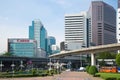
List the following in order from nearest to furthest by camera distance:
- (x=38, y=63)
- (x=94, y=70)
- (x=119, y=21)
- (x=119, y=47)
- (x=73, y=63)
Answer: (x=94, y=70) < (x=119, y=47) < (x=119, y=21) < (x=38, y=63) < (x=73, y=63)

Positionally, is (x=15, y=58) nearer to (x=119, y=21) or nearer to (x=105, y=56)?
(x=105, y=56)

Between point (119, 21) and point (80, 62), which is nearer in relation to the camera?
point (119, 21)

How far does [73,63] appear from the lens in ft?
632

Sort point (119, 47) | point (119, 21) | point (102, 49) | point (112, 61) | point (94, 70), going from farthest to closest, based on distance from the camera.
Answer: point (119, 21)
point (112, 61)
point (102, 49)
point (119, 47)
point (94, 70)

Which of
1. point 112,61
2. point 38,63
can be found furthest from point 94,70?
point 38,63

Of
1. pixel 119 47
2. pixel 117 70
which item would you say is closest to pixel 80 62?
pixel 117 70

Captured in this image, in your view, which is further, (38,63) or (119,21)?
(38,63)

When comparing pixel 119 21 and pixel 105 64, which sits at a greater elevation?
pixel 119 21

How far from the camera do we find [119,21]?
513 feet

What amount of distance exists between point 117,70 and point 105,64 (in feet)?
165

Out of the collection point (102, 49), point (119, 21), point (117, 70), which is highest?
point (119, 21)

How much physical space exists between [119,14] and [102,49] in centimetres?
6767

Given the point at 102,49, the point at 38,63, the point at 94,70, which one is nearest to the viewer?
the point at 94,70

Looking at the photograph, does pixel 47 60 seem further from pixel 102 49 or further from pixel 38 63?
pixel 102 49
